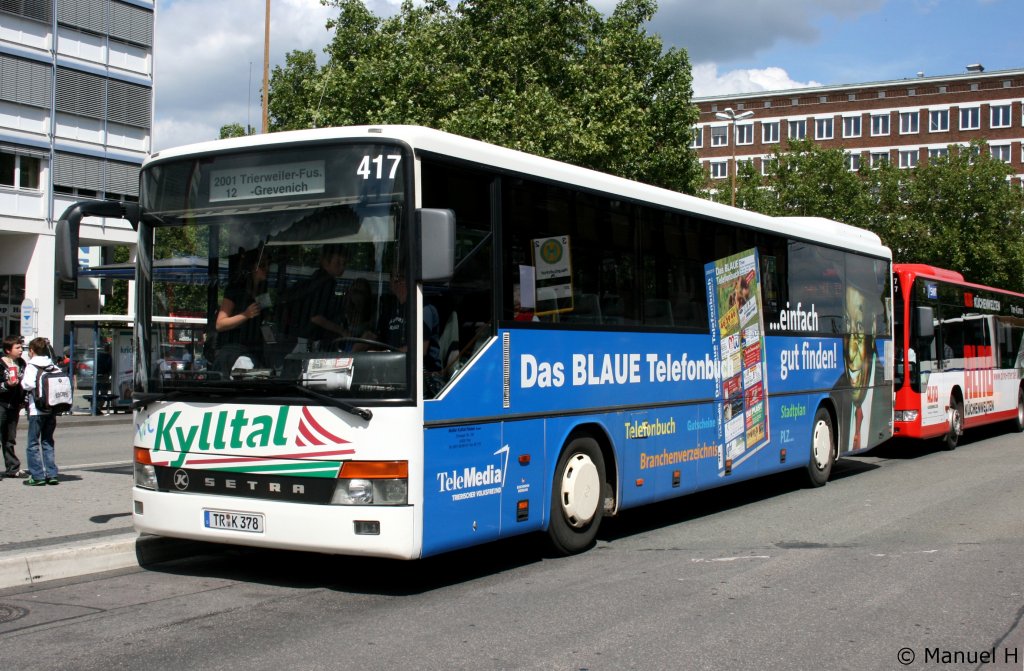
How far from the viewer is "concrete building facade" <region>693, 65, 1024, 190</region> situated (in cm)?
8631

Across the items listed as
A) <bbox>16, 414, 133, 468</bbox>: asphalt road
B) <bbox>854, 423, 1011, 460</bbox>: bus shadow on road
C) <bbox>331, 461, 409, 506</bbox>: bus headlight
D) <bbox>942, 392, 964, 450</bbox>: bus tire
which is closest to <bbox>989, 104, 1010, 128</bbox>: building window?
<bbox>854, 423, 1011, 460</bbox>: bus shadow on road

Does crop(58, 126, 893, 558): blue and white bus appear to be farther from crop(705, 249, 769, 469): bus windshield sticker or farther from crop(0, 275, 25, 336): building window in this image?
crop(0, 275, 25, 336): building window

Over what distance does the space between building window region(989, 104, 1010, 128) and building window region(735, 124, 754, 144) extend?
776 inches

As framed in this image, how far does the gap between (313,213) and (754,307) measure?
21.2 feet

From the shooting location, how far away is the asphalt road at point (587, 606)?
19.6ft

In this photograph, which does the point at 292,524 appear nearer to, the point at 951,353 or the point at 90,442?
the point at 90,442

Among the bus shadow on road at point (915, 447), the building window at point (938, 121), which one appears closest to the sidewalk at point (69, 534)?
the bus shadow on road at point (915, 447)

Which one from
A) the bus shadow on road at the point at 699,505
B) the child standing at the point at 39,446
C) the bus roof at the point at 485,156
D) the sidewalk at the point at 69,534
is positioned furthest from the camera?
the child standing at the point at 39,446

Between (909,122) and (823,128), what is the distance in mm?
7008

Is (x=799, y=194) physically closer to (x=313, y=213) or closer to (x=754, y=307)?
(x=754, y=307)

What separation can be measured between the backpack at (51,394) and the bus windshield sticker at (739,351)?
7.39 metres

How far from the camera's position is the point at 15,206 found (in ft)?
119

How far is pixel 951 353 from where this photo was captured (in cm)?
2031

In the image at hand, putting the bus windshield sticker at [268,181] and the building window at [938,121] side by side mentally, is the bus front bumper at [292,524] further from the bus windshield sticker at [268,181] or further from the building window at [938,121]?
the building window at [938,121]
